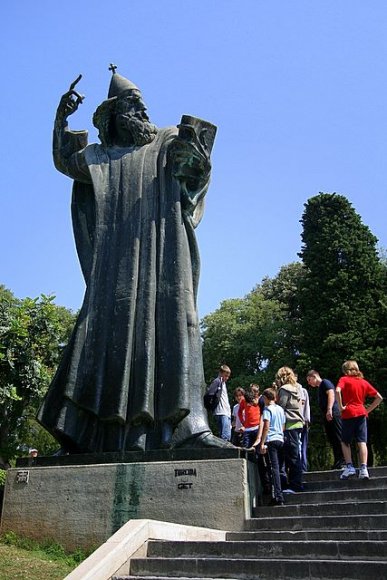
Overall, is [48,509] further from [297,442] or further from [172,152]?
[172,152]

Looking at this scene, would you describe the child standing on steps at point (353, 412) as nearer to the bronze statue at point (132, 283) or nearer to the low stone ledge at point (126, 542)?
the bronze statue at point (132, 283)

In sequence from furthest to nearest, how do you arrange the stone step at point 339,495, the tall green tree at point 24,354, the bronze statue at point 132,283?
the tall green tree at point 24,354, the bronze statue at point 132,283, the stone step at point 339,495

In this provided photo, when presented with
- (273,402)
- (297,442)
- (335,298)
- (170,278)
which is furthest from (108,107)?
(335,298)

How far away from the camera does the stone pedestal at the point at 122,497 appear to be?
725 centimetres

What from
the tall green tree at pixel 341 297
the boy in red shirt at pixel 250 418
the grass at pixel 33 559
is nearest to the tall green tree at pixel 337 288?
the tall green tree at pixel 341 297

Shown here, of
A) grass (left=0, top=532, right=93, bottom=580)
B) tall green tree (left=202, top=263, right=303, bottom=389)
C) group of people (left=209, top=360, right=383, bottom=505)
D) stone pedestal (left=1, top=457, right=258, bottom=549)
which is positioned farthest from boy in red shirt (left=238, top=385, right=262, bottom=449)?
tall green tree (left=202, top=263, right=303, bottom=389)

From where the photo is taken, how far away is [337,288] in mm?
34844

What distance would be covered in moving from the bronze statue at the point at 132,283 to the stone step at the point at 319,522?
1.03 m

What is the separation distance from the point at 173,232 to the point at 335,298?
26.7m

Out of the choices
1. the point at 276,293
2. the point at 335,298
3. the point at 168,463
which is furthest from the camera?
the point at 276,293

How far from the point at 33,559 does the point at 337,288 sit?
29.5m

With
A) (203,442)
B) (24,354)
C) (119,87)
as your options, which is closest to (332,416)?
(203,442)

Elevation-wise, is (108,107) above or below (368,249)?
below

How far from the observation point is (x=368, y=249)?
3594 centimetres
